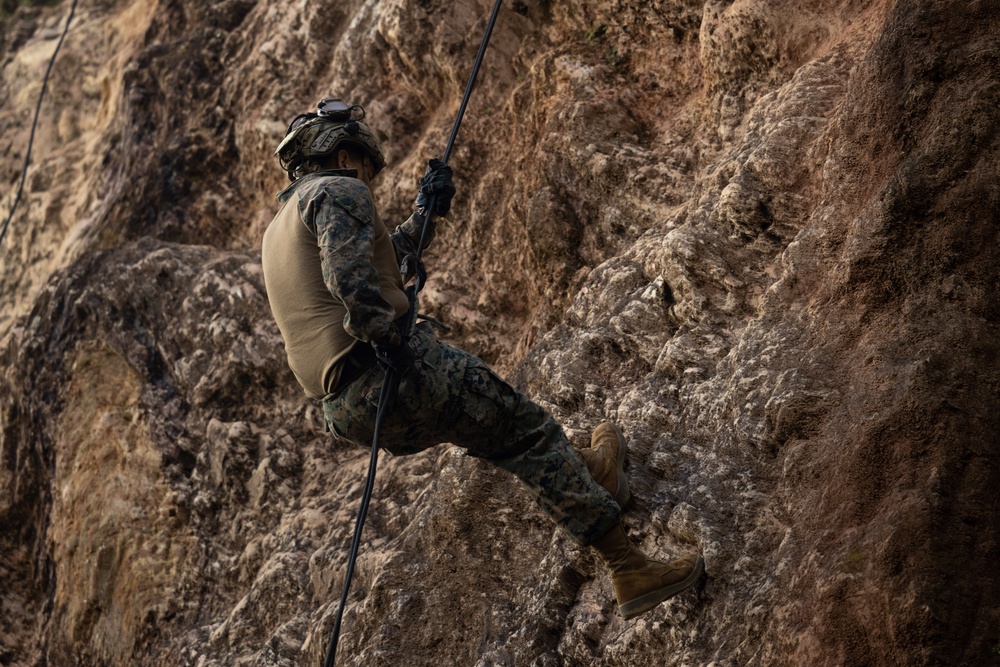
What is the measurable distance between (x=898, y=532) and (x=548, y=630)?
1867mm

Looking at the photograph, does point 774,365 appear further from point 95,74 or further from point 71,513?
point 95,74

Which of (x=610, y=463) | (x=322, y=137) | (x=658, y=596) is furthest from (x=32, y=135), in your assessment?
(x=658, y=596)

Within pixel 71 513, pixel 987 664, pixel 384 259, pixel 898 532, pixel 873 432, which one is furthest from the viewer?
pixel 71 513

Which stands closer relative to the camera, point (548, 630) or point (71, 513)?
point (548, 630)

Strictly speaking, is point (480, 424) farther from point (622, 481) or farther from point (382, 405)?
point (622, 481)

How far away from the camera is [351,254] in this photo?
5.05m

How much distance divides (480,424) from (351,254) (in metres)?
1.00

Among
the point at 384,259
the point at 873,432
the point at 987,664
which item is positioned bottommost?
the point at 987,664

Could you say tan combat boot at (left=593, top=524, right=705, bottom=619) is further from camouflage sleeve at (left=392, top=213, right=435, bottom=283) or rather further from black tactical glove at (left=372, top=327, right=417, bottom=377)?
camouflage sleeve at (left=392, top=213, right=435, bottom=283)

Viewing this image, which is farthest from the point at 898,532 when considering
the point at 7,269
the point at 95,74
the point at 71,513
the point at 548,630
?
the point at 95,74

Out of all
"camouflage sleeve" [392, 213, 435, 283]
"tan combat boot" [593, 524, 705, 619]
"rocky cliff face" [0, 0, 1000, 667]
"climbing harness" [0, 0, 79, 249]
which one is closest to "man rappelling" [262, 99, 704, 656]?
"tan combat boot" [593, 524, 705, 619]

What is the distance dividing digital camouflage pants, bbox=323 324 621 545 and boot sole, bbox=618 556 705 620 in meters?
0.35

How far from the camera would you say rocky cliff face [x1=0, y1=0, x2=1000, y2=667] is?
15.7 feet

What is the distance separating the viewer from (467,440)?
545 cm
